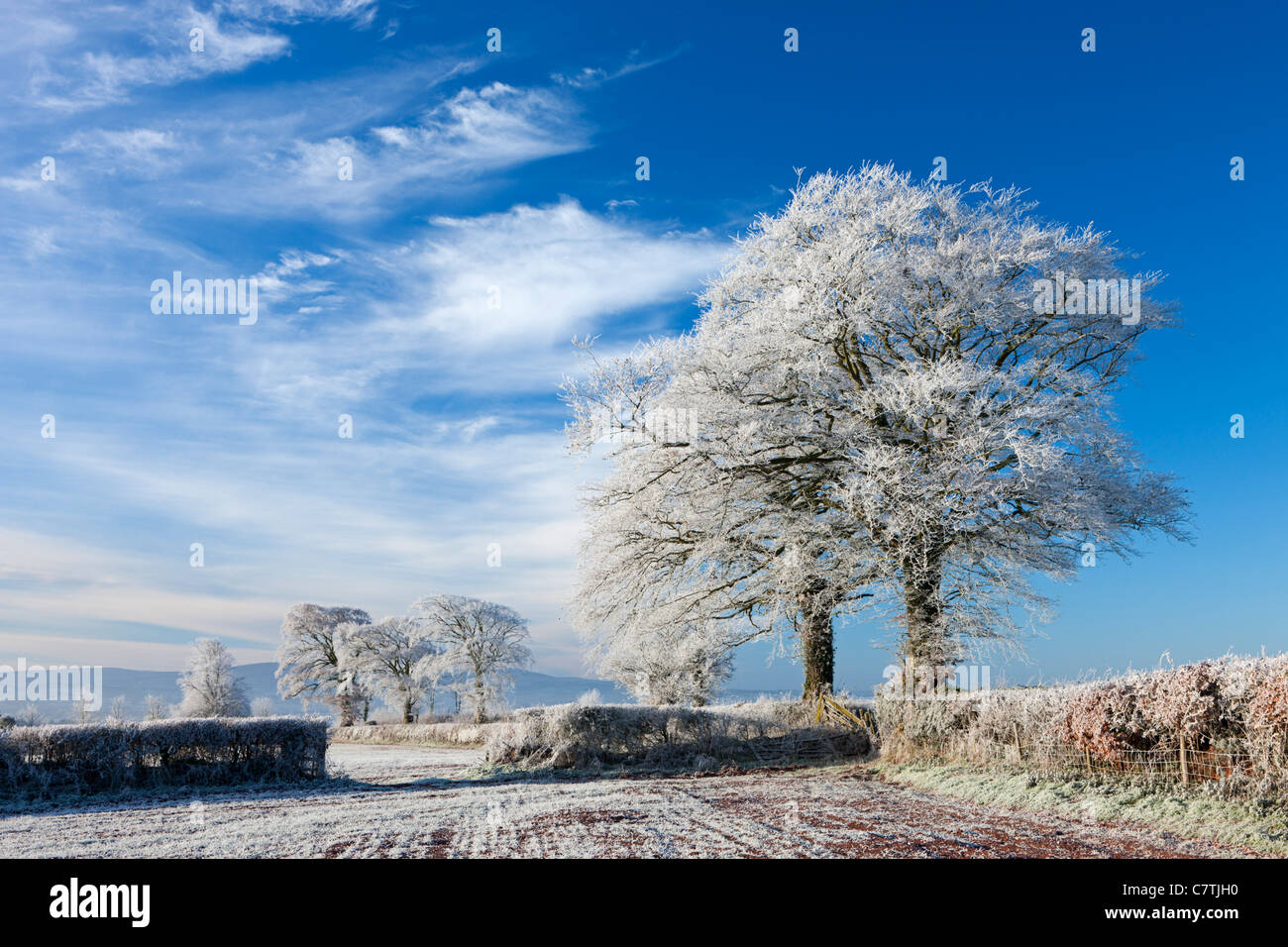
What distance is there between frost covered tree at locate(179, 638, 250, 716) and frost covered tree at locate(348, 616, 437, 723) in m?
6.61

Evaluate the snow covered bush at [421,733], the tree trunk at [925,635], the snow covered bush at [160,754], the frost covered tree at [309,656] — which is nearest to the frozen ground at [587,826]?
the snow covered bush at [160,754]

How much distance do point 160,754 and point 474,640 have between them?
89.8 feet

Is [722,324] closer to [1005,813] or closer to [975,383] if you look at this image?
[975,383]

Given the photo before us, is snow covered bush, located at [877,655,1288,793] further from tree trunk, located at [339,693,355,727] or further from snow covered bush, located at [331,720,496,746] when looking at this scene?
tree trunk, located at [339,693,355,727]

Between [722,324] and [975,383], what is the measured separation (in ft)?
19.4

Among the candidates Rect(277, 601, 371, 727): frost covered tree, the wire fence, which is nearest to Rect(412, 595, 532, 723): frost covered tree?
Rect(277, 601, 371, 727): frost covered tree

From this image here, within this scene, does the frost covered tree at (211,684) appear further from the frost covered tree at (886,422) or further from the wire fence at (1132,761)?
the wire fence at (1132,761)

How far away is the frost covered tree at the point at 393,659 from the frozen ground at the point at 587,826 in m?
32.4

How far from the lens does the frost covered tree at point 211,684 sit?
4284cm

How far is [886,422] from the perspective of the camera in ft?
52.5

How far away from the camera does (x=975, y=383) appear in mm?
14195

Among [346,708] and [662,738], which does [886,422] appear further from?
[346,708]

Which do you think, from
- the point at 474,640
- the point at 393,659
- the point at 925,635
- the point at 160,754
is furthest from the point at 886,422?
the point at 393,659
